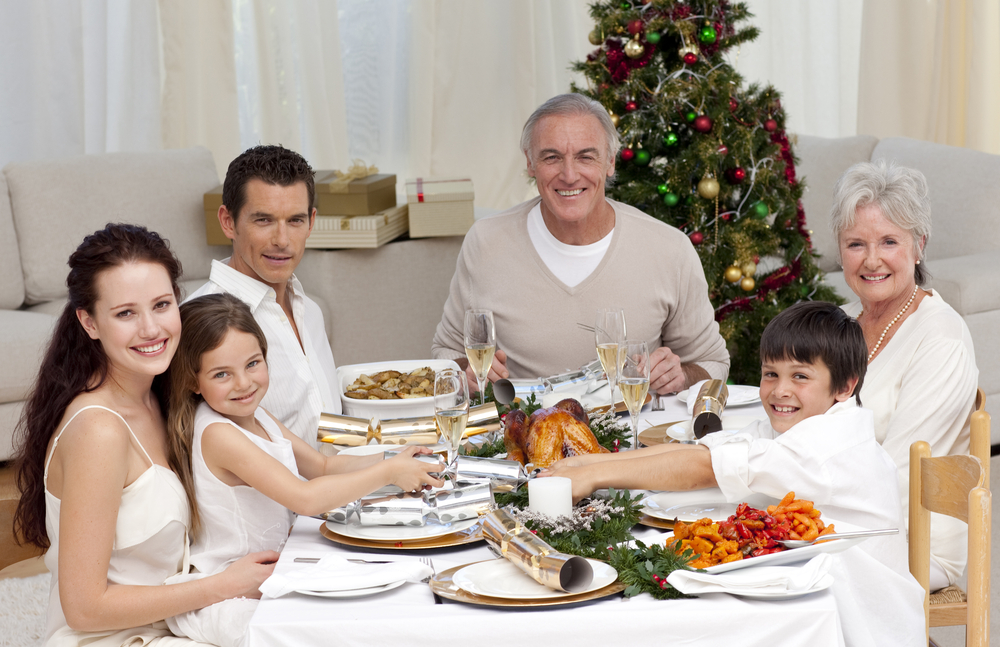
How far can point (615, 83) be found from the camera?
3750 millimetres

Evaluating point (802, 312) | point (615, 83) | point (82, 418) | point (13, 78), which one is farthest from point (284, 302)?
point (13, 78)

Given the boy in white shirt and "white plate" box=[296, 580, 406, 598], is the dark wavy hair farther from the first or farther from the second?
the boy in white shirt

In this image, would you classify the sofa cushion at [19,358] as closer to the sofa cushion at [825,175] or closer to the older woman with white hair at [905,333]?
the older woman with white hair at [905,333]

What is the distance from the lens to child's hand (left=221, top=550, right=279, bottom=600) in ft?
4.74

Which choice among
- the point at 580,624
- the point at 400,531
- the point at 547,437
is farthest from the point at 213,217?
the point at 580,624

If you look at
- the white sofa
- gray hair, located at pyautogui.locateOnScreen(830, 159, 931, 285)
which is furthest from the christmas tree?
gray hair, located at pyautogui.locateOnScreen(830, 159, 931, 285)

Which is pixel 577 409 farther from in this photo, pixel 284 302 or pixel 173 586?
pixel 284 302

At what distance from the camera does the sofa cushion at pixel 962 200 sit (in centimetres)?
414

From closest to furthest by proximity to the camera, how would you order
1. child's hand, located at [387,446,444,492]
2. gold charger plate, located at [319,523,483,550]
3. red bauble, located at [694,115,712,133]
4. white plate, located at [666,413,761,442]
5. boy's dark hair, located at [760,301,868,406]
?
gold charger plate, located at [319,523,483,550] < child's hand, located at [387,446,444,492] < boy's dark hair, located at [760,301,868,406] < white plate, located at [666,413,761,442] < red bauble, located at [694,115,712,133]

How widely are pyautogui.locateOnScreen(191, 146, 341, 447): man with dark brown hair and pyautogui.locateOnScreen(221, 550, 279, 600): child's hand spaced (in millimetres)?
619

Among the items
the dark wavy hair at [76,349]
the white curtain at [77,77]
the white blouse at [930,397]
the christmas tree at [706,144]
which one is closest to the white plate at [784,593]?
the white blouse at [930,397]

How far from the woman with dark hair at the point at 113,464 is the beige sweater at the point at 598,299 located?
1.14 metres

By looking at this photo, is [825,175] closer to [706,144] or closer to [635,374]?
[706,144]

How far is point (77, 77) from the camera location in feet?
16.7
